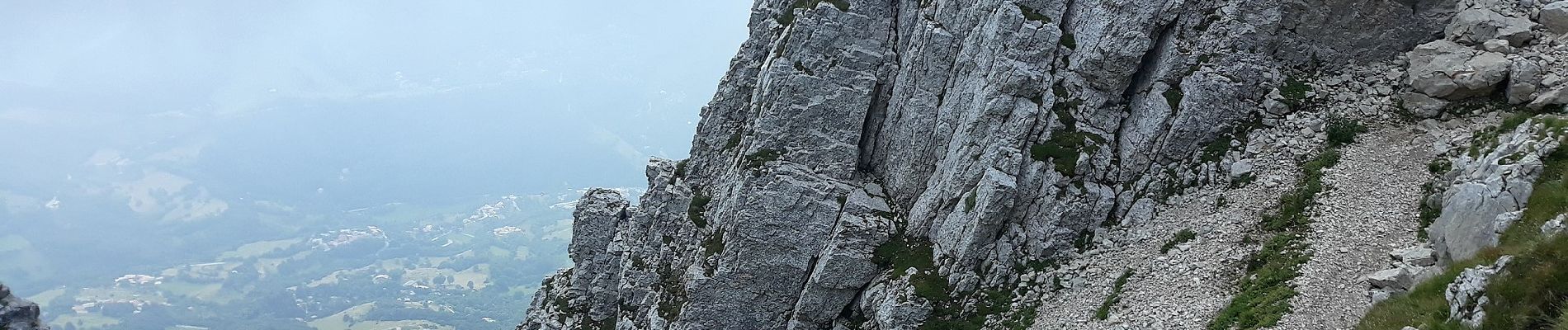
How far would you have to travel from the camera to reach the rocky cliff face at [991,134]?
35.1 m

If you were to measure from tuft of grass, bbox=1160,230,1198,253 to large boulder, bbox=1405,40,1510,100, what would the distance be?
12.1 meters

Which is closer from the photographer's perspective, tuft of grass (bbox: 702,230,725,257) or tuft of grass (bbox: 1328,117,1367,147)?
tuft of grass (bbox: 1328,117,1367,147)

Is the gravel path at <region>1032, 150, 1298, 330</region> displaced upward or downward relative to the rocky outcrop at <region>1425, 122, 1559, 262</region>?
downward

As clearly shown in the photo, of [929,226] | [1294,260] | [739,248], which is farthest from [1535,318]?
[739,248]

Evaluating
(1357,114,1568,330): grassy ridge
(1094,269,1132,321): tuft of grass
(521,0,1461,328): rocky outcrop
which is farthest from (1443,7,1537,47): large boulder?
(1094,269,1132,321): tuft of grass

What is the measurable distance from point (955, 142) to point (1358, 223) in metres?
18.8

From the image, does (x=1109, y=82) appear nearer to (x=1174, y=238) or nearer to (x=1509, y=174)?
(x=1174, y=238)

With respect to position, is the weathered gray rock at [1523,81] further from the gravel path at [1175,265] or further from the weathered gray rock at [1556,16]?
the gravel path at [1175,265]

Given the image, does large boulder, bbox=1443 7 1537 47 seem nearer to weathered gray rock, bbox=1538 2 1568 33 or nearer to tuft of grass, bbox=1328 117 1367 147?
weathered gray rock, bbox=1538 2 1568 33

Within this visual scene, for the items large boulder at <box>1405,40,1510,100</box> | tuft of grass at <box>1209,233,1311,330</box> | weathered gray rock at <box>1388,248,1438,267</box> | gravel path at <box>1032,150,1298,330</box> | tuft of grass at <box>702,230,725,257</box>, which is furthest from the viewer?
tuft of grass at <box>702,230,725,257</box>

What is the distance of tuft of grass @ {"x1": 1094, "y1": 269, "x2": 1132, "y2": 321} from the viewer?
3262 centimetres

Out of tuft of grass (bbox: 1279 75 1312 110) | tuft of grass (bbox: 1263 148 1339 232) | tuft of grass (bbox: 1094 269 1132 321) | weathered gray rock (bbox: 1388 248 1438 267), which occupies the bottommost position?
tuft of grass (bbox: 1094 269 1132 321)

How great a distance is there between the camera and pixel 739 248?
4484cm

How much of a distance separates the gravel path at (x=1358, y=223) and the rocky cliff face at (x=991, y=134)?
0.58 m
